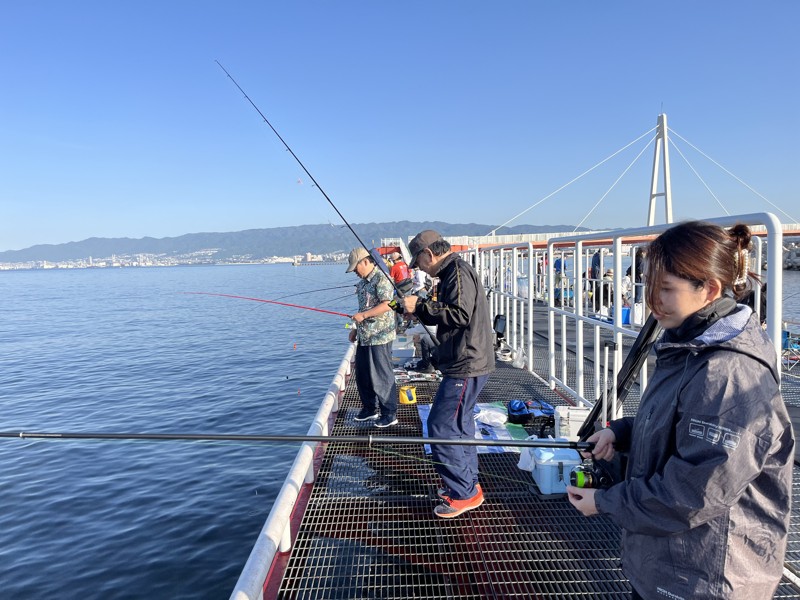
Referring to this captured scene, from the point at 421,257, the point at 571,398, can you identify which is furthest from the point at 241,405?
the point at 421,257

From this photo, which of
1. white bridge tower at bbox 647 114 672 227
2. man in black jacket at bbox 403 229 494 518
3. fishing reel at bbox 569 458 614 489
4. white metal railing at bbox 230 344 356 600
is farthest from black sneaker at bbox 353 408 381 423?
white bridge tower at bbox 647 114 672 227

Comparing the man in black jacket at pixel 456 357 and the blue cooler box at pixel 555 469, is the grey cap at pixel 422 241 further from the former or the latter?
the blue cooler box at pixel 555 469

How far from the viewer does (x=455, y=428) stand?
352cm

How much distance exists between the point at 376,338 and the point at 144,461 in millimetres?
5355

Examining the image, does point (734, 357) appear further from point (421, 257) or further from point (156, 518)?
point (156, 518)

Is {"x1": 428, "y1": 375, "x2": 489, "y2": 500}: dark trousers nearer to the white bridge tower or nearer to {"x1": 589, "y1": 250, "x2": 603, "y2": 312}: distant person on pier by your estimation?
{"x1": 589, "y1": 250, "x2": 603, "y2": 312}: distant person on pier

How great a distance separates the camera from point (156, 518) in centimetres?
641

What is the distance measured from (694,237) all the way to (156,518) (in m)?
6.89

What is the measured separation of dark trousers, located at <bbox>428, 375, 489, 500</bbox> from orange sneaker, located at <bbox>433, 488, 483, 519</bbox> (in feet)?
0.10

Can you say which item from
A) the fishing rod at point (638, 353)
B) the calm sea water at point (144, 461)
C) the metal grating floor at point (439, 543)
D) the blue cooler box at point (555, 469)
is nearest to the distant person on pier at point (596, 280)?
the blue cooler box at point (555, 469)

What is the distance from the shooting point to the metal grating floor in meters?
2.83

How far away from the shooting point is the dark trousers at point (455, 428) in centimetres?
346

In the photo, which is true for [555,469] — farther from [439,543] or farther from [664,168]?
[664,168]

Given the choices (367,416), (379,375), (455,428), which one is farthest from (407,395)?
(455,428)
